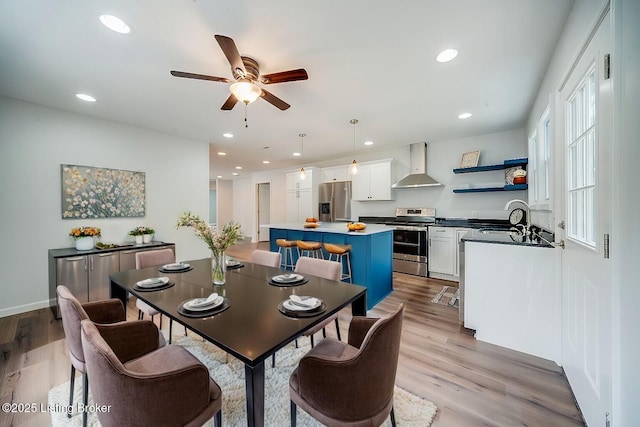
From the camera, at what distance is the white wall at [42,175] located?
289 cm

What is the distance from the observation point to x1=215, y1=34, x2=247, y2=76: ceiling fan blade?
1.52 m

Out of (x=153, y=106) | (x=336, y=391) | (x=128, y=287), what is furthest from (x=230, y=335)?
(x=153, y=106)

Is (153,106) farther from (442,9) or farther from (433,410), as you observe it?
(433,410)

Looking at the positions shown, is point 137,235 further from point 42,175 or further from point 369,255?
point 369,255

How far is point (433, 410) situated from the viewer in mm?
1498

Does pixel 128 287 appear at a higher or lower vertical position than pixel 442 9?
lower

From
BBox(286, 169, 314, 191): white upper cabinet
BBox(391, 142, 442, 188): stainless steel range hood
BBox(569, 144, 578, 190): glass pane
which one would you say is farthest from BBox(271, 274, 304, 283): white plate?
BBox(286, 169, 314, 191): white upper cabinet

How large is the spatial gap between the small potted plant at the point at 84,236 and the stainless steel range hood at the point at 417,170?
202 inches

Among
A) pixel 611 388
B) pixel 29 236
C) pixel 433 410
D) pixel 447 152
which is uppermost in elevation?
pixel 447 152

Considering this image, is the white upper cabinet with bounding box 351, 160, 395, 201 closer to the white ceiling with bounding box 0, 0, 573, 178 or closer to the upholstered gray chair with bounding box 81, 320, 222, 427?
the white ceiling with bounding box 0, 0, 573, 178

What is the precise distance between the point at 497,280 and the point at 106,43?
391 centimetres

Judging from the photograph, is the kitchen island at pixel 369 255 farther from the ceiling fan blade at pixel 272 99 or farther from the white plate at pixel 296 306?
the white plate at pixel 296 306

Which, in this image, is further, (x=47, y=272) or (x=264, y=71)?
(x=47, y=272)

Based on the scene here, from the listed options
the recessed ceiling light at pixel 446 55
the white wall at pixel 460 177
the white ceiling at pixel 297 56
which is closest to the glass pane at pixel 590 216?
the white ceiling at pixel 297 56
